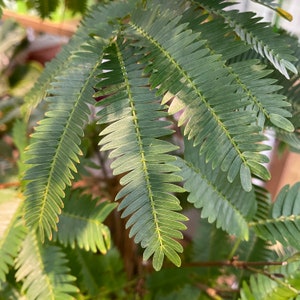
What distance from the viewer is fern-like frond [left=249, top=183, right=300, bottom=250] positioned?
1.65 ft

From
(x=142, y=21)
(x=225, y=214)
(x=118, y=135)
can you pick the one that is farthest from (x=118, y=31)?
(x=225, y=214)

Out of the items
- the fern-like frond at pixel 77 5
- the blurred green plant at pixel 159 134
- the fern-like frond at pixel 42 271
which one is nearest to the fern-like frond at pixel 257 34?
the blurred green plant at pixel 159 134

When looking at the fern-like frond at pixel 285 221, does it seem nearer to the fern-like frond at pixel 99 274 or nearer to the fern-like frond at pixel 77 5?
the fern-like frond at pixel 99 274

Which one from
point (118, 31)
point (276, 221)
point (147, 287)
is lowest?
point (147, 287)

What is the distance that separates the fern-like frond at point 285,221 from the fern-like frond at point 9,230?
348mm

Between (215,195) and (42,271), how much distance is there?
0.26 meters

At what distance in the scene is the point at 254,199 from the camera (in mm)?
539

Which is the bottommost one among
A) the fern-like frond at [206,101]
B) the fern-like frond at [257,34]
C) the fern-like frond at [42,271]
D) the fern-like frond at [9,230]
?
the fern-like frond at [42,271]

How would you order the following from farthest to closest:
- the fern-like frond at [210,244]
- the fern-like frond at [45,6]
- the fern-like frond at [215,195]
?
the fern-like frond at [210,244]
the fern-like frond at [45,6]
the fern-like frond at [215,195]

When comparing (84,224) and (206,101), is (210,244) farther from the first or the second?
(206,101)

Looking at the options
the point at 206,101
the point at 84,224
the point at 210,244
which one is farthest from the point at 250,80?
the point at 210,244

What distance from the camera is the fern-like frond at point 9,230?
0.52 metres

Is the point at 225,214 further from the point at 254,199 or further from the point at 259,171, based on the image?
the point at 259,171

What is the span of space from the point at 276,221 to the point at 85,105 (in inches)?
12.4
